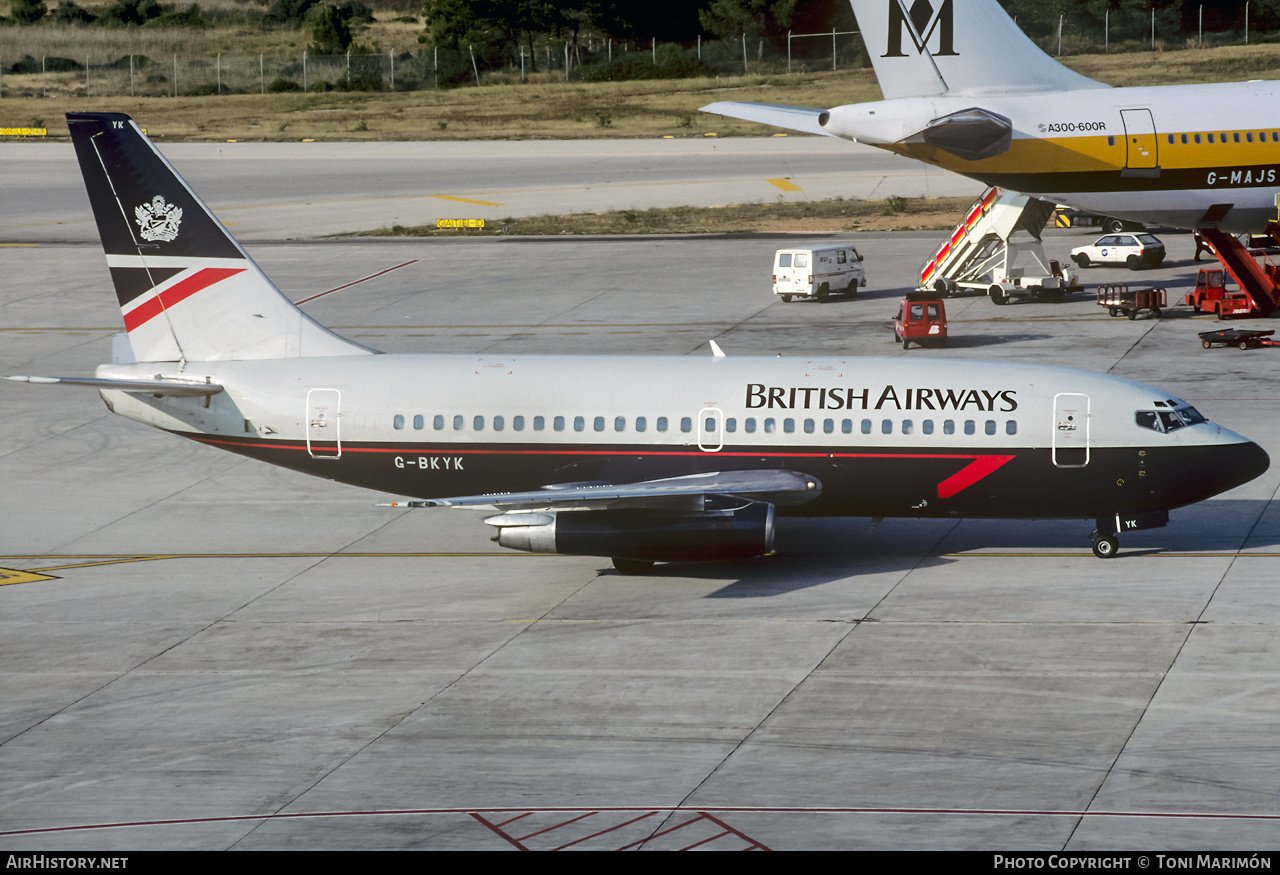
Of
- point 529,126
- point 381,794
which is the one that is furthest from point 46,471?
point 529,126

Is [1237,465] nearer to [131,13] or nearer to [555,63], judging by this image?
[555,63]

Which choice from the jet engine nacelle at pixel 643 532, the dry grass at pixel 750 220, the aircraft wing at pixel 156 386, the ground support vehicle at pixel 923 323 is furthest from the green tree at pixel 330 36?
the jet engine nacelle at pixel 643 532

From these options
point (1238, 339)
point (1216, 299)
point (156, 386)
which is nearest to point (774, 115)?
point (1216, 299)

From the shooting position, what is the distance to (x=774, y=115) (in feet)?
202

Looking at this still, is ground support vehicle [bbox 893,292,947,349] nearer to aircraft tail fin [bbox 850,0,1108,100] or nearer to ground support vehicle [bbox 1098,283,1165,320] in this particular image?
ground support vehicle [bbox 1098,283,1165,320]

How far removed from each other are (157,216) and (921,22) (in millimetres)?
34669

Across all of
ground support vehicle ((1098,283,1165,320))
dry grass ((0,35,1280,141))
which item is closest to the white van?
ground support vehicle ((1098,283,1165,320))

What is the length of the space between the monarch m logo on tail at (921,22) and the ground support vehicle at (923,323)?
1239 cm

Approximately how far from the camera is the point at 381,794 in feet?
68.6

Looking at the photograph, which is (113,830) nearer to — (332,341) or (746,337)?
(332,341)

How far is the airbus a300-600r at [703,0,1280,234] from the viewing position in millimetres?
56094

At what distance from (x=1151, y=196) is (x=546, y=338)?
24.5 m

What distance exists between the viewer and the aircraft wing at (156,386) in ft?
104

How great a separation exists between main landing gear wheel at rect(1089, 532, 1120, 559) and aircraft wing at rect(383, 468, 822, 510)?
6.07m
